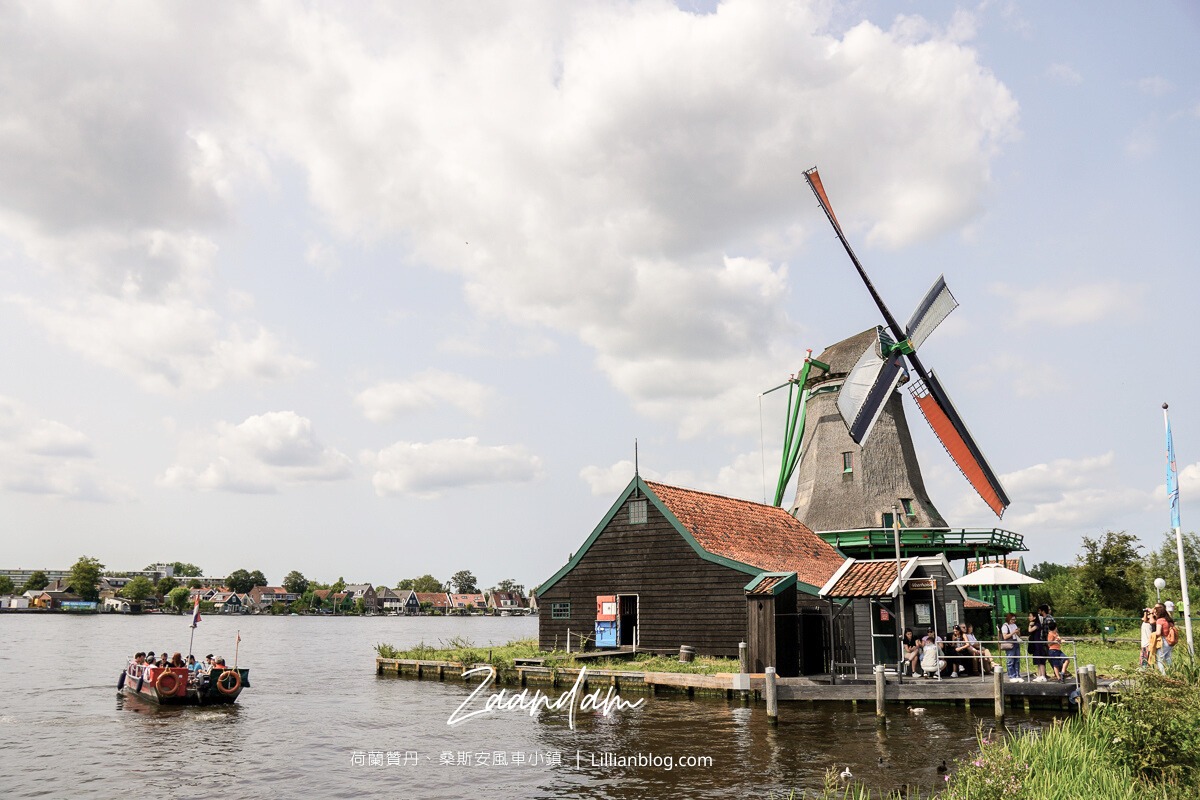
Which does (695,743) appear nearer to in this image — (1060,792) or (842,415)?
(1060,792)

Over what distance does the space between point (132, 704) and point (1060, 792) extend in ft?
95.3

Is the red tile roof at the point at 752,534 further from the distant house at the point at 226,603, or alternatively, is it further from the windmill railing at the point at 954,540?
the distant house at the point at 226,603

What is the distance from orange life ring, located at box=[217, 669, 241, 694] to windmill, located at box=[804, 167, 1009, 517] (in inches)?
1053

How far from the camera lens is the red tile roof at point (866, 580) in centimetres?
2445

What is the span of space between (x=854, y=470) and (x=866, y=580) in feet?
54.7

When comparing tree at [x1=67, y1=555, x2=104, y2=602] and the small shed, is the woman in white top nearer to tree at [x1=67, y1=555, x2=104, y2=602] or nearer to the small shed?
the small shed

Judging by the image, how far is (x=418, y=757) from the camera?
18.9 meters

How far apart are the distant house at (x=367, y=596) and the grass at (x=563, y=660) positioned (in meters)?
164

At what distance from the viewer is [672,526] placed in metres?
30.9

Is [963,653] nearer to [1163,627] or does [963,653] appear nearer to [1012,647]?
[1012,647]

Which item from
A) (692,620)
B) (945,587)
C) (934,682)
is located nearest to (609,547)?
(692,620)

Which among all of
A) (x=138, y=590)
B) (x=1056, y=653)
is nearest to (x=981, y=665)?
(x=1056, y=653)

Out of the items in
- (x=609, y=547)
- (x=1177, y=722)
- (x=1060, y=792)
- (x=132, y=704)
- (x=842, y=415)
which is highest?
(x=842, y=415)

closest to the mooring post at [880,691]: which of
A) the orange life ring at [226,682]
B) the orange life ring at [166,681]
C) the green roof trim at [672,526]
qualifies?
the green roof trim at [672,526]
